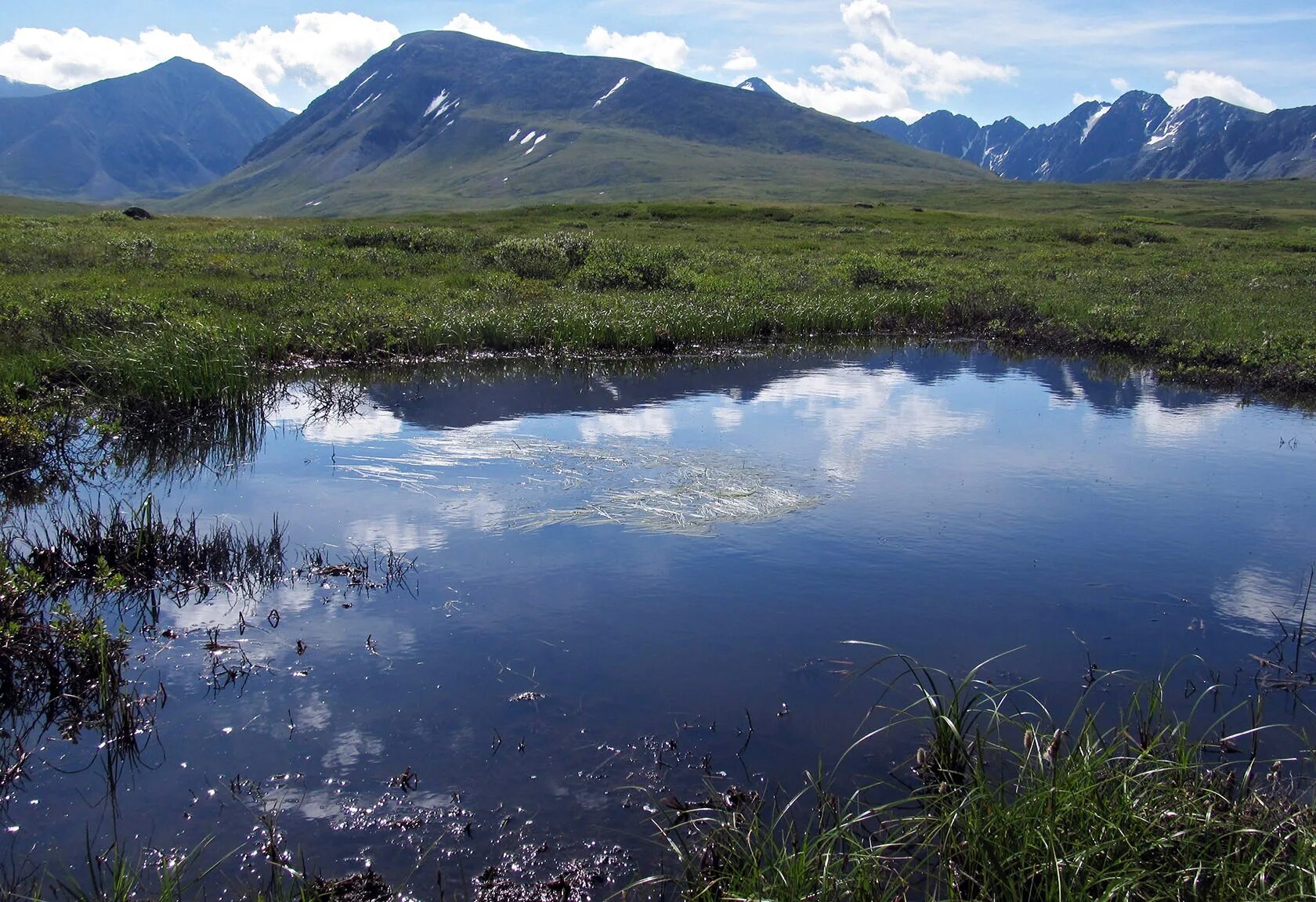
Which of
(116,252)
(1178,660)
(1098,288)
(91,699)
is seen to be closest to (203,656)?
(91,699)

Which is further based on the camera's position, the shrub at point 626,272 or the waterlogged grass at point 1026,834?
the shrub at point 626,272

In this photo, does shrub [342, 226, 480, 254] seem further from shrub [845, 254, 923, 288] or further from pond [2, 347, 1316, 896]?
pond [2, 347, 1316, 896]

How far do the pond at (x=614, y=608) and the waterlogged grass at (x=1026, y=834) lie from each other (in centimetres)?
59

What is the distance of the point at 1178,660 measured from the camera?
793 centimetres

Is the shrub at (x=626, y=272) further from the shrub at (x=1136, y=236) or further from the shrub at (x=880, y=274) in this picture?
the shrub at (x=1136, y=236)

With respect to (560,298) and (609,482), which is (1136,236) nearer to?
(560,298)

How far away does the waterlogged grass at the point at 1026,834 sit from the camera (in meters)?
4.66

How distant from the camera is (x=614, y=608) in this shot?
893 centimetres

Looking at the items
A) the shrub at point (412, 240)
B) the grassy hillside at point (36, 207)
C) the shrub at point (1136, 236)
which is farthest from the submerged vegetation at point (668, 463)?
the grassy hillside at point (36, 207)

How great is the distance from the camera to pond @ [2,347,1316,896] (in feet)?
20.0

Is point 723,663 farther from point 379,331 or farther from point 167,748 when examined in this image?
point 379,331

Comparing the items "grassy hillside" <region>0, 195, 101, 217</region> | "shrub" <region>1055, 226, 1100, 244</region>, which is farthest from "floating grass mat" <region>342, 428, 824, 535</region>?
"grassy hillside" <region>0, 195, 101, 217</region>

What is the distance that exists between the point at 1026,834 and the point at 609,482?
855cm

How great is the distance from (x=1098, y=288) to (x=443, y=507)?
A: 29734 millimetres
